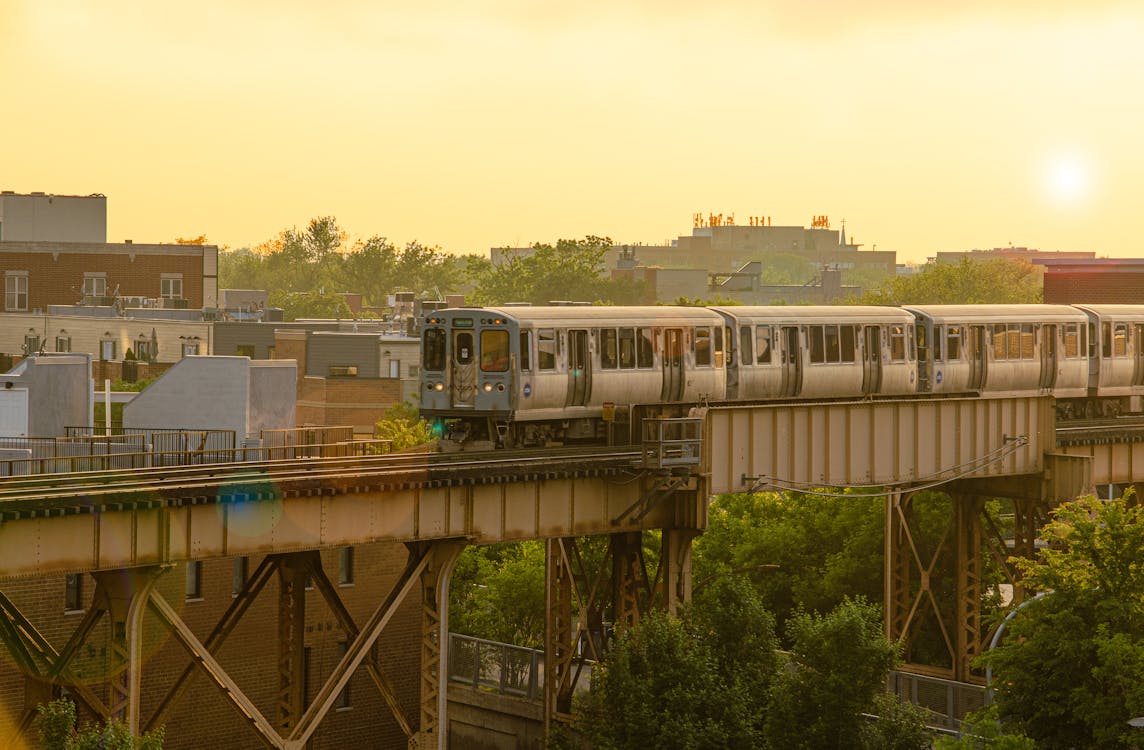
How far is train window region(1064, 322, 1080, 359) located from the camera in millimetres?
51094

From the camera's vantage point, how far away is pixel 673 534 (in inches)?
1462

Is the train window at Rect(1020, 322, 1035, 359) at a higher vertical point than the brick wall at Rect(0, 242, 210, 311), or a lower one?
lower

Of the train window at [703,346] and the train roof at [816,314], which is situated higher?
the train roof at [816,314]

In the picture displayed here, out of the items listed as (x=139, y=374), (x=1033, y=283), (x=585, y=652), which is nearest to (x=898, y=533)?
(x=585, y=652)

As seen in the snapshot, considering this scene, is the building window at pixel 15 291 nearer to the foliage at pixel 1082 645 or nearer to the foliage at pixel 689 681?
the foliage at pixel 689 681

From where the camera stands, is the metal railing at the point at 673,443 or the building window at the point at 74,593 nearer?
→ the metal railing at the point at 673,443

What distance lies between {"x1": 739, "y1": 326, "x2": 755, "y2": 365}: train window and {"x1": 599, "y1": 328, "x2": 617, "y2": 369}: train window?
14.4 ft

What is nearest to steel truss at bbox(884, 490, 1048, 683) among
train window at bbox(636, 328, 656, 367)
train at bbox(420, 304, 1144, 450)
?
train at bbox(420, 304, 1144, 450)

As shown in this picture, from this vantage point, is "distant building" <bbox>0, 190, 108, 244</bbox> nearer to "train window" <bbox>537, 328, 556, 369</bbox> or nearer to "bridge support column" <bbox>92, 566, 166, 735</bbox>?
"train window" <bbox>537, 328, 556, 369</bbox>

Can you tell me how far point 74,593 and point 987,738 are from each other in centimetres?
2186

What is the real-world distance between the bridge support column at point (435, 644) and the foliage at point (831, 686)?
6179mm

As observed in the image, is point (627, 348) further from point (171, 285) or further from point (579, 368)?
point (171, 285)

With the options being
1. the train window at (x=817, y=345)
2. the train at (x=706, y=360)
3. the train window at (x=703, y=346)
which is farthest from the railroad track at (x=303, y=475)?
the train window at (x=817, y=345)

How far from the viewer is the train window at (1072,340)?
168ft
